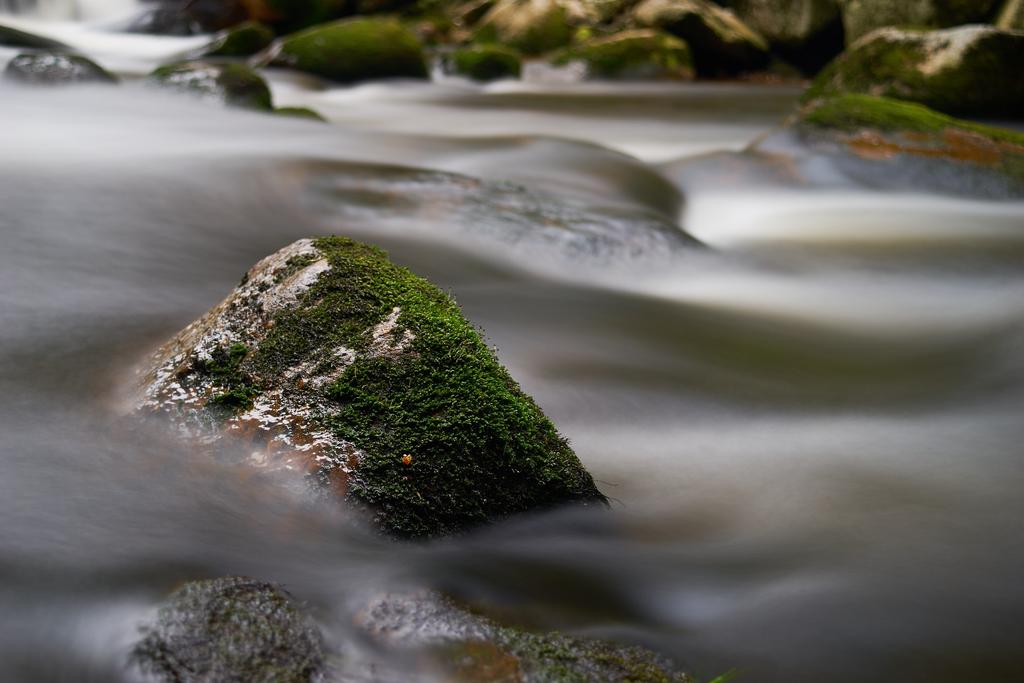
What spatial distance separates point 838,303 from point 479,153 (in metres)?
3.54

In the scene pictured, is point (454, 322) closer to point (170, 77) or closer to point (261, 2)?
point (170, 77)

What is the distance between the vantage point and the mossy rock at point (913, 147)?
7340 millimetres

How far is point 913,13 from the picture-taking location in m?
14.2

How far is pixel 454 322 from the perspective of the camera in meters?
2.85

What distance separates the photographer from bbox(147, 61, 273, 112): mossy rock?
28.3 ft

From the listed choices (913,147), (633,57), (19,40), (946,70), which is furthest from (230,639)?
(633,57)

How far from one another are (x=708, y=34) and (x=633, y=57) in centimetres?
190

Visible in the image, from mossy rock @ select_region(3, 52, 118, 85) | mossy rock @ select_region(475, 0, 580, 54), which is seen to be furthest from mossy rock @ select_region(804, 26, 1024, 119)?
mossy rock @ select_region(475, 0, 580, 54)

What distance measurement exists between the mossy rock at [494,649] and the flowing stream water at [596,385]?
4.2 inches

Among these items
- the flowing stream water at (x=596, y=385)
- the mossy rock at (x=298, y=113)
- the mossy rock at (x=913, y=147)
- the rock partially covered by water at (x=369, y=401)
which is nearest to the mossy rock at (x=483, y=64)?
the mossy rock at (x=298, y=113)

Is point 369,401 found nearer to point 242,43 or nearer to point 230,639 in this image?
point 230,639

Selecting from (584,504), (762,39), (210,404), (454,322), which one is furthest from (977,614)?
(762,39)

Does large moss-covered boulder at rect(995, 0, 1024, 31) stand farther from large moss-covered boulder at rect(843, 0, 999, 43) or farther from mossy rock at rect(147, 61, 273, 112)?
mossy rock at rect(147, 61, 273, 112)

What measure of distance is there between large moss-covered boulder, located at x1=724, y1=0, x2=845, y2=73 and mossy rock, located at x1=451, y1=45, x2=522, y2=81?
19.5ft
